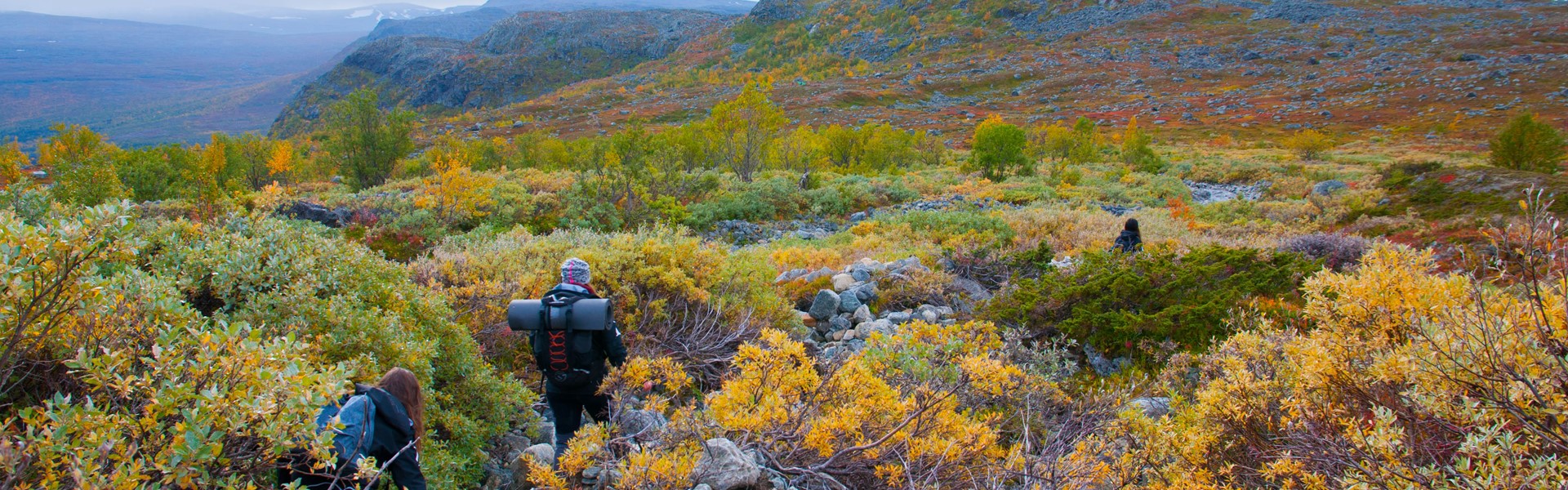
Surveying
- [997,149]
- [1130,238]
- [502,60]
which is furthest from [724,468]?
[502,60]

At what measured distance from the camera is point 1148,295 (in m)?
6.09

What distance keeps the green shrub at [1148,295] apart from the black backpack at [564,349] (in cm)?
375

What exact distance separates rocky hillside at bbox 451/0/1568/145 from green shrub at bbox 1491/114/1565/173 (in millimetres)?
27722

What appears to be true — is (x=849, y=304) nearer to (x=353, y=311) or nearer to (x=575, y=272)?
(x=575, y=272)

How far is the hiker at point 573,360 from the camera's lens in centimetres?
383

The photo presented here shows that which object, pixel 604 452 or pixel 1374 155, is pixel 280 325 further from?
pixel 1374 155

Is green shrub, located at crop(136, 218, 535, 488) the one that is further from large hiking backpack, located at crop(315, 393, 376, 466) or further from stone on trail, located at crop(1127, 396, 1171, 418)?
stone on trail, located at crop(1127, 396, 1171, 418)

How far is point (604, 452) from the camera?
2.94 meters

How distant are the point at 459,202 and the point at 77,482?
40.0ft

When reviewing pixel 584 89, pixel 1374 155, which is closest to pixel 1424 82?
pixel 1374 155

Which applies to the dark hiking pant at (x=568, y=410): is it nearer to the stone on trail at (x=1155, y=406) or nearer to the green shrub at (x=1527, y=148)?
the stone on trail at (x=1155, y=406)

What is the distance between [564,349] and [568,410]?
0.46 metres

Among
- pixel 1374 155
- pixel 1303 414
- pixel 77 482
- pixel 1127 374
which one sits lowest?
pixel 1374 155

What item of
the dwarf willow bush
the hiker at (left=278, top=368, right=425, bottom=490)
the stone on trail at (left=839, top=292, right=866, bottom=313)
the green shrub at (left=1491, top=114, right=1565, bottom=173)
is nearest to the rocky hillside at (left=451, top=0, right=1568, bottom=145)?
the green shrub at (left=1491, top=114, right=1565, bottom=173)
